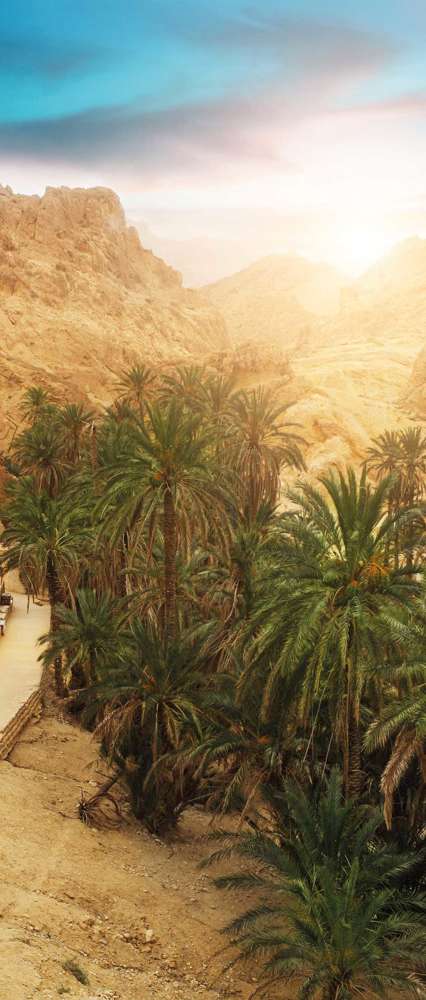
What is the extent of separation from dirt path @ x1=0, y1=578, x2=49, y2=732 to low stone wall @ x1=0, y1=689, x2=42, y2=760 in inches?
6.7

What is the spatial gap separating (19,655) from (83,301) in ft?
148

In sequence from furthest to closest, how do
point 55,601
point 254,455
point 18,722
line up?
point 254,455 < point 55,601 < point 18,722

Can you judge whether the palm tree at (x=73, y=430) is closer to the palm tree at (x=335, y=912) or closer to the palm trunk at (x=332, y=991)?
the palm tree at (x=335, y=912)

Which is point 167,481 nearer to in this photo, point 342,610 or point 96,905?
point 342,610

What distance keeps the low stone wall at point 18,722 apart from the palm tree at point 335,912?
7638 millimetres

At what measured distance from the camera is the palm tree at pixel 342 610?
12.8m

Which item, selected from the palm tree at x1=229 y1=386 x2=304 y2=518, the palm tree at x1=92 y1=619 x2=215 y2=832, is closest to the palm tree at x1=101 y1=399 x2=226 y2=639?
the palm tree at x1=92 y1=619 x2=215 y2=832

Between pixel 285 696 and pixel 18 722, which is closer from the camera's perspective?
pixel 285 696

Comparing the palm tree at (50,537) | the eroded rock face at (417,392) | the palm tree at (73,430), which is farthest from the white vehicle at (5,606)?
the eroded rock face at (417,392)

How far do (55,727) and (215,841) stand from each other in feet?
21.4

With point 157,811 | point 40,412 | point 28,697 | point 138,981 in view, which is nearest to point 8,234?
point 40,412

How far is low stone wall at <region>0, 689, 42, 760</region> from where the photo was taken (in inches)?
771

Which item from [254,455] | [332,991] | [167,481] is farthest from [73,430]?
[332,991]

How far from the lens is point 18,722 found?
21219 mm
